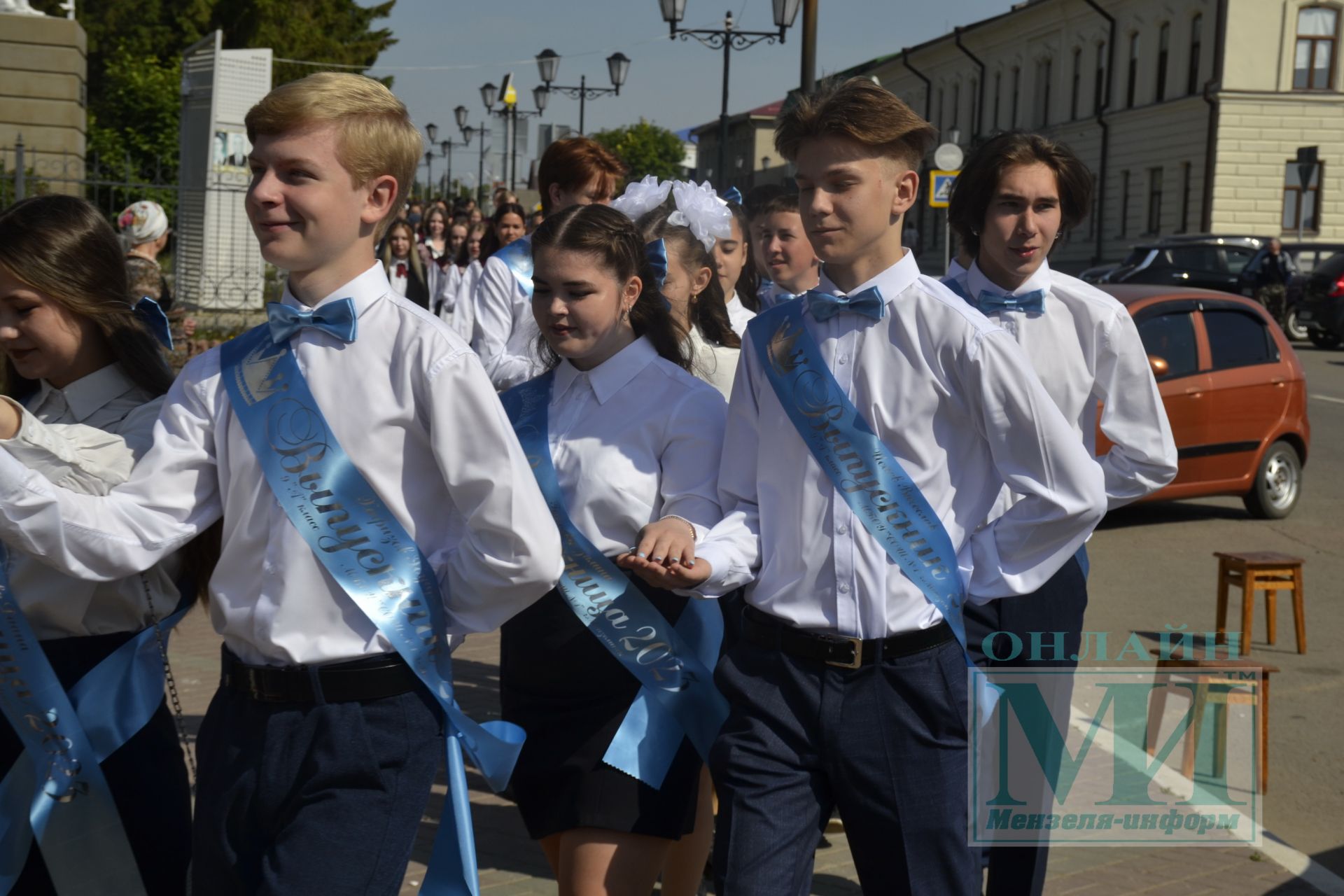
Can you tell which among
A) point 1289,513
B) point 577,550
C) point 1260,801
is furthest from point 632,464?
point 1289,513

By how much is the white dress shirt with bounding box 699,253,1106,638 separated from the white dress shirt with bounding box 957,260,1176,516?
3.72 ft

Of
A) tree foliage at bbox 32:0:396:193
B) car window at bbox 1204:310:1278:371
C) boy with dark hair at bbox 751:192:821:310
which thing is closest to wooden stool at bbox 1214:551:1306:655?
boy with dark hair at bbox 751:192:821:310

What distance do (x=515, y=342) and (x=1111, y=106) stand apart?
4985 cm

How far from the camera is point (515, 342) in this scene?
5.87 meters

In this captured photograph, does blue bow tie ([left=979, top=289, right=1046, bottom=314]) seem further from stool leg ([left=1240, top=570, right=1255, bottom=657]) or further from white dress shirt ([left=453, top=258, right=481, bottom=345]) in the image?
white dress shirt ([left=453, top=258, right=481, bottom=345])

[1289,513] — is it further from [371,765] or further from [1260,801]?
[371,765]

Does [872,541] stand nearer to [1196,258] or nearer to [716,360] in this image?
[716,360]

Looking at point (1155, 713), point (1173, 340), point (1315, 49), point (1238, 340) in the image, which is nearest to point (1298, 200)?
point (1315, 49)

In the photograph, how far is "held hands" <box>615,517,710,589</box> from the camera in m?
2.94

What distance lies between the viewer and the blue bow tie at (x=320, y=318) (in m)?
2.61

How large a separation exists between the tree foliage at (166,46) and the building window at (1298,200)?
2512 cm

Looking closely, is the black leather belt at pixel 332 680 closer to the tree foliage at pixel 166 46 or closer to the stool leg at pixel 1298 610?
the stool leg at pixel 1298 610

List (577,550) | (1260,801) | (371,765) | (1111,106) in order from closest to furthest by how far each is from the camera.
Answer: (371,765), (577,550), (1260,801), (1111,106)

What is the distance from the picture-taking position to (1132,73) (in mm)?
50500
